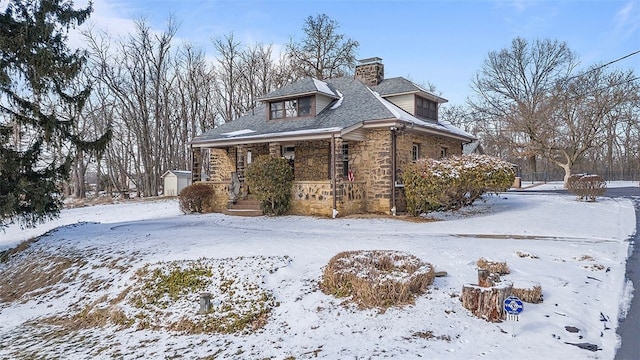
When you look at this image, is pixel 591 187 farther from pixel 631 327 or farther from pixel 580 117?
pixel 631 327

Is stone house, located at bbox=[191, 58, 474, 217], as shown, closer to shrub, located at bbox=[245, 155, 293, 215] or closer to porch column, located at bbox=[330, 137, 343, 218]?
porch column, located at bbox=[330, 137, 343, 218]

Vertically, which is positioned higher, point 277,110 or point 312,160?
point 277,110

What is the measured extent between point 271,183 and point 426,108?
8.31 m

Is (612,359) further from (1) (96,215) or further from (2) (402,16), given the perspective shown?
(1) (96,215)

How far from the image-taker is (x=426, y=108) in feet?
58.6

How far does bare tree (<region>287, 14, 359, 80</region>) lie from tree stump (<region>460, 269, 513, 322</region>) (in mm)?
27170

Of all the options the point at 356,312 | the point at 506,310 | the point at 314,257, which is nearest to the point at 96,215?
the point at 314,257

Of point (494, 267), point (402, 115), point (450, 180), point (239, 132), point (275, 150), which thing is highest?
point (402, 115)

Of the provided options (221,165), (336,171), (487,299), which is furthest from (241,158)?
(487,299)

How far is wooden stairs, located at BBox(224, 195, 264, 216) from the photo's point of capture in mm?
14461

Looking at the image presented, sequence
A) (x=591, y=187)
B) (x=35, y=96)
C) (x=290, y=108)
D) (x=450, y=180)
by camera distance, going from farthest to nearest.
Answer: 1. (x=290, y=108)
2. (x=591, y=187)
3. (x=450, y=180)
4. (x=35, y=96)

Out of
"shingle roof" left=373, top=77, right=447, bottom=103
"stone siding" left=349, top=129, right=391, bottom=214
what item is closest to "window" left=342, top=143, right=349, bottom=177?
"stone siding" left=349, top=129, right=391, bottom=214

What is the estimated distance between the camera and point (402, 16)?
13484 millimetres

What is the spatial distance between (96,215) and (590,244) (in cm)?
1944
